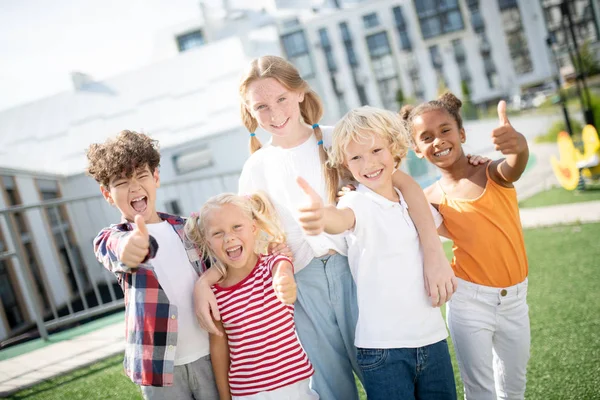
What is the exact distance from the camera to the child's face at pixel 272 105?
5.89 feet

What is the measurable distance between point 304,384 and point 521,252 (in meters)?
1.05

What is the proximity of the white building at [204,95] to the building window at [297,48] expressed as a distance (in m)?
0.12

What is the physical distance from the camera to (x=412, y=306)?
1574 millimetres

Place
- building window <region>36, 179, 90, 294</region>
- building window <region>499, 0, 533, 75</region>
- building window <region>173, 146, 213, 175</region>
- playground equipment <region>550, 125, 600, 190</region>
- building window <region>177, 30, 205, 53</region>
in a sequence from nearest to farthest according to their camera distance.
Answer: playground equipment <region>550, 125, 600, 190</region> → building window <region>36, 179, 90, 294</region> → building window <region>173, 146, 213, 175</region> → building window <region>177, 30, 205, 53</region> → building window <region>499, 0, 533, 75</region>

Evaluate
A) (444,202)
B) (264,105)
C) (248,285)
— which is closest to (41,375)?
(248,285)

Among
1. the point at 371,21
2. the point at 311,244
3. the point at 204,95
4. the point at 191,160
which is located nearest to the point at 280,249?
the point at 311,244

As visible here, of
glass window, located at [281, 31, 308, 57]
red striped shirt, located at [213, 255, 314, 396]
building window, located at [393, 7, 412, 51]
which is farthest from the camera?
building window, located at [393, 7, 412, 51]

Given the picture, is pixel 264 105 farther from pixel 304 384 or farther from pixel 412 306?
pixel 304 384

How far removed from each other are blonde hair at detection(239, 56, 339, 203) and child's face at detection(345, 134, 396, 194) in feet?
0.52

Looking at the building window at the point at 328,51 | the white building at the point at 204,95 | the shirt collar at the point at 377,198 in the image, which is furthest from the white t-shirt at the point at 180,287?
the building window at the point at 328,51

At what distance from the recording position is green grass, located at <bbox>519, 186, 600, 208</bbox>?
6680 mm

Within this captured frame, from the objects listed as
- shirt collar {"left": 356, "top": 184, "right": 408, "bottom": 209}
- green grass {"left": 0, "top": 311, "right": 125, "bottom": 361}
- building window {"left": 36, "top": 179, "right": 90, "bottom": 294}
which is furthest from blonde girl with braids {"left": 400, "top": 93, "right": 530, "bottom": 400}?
building window {"left": 36, "top": 179, "right": 90, "bottom": 294}

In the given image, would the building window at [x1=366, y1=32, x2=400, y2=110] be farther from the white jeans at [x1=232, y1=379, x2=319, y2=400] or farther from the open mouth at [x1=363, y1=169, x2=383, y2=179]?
the white jeans at [x1=232, y1=379, x2=319, y2=400]

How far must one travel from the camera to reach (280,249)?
1771 mm
